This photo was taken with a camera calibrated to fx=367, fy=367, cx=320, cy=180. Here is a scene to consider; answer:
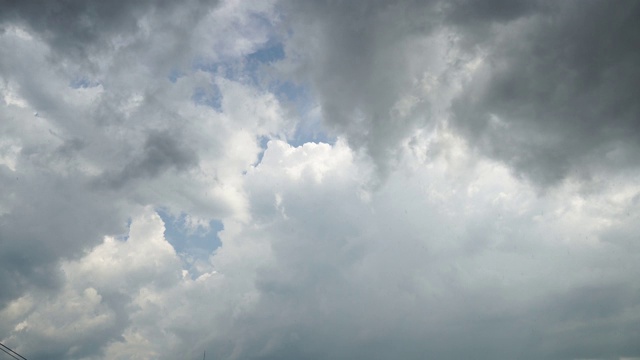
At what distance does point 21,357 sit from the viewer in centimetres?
10000

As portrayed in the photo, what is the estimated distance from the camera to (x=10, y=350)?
9512 centimetres

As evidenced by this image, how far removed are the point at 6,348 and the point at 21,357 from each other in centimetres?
663

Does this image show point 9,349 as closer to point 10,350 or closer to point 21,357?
point 10,350

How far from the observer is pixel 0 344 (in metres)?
94.1

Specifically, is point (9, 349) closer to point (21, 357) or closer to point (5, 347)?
point (5, 347)

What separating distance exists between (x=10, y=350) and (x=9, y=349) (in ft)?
2.61

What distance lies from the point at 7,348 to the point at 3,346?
108 centimetres

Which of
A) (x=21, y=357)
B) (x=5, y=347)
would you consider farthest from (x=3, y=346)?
(x=21, y=357)

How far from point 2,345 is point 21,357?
8402 mm

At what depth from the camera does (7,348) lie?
94938mm

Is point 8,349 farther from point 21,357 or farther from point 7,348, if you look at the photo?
point 21,357

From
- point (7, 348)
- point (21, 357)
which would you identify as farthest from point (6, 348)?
point (21, 357)

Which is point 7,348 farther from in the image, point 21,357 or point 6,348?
point 21,357

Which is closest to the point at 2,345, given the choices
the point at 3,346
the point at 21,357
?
the point at 3,346
